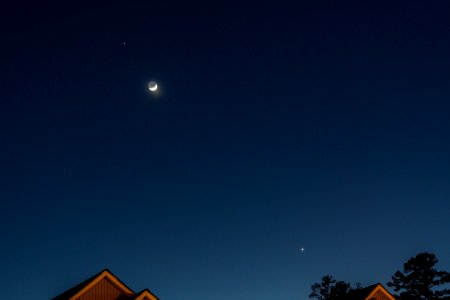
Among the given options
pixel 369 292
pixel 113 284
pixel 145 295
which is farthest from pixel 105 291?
pixel 369 292

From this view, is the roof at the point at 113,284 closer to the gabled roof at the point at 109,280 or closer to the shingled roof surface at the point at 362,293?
the gabled roof at the point at 109,280

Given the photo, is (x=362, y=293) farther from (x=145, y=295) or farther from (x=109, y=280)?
(x=109, y=280)

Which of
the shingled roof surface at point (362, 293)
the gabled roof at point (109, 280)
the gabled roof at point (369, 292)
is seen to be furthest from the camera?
the shingled roof surface at point (362, 293)

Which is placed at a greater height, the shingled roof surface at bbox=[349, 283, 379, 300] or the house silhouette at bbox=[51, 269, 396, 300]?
the shingled roof surface at bbox=[349, 283, 379, 300]

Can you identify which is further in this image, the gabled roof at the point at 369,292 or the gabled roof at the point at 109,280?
the gabled roof at the point at 369,292

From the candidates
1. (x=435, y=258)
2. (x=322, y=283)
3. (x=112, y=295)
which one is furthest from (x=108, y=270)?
(x=435, y=258)

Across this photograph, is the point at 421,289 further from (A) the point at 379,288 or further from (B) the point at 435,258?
(A) the point at 379,288

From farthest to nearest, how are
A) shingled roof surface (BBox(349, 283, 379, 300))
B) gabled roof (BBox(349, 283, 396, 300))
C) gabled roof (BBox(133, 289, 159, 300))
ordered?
shingled roof surface (BBox(349, 283, 379, 300)) < gabled roof (BBox(349, 283, 396, 300)) < gabled roof (BBox(133, 289, 159, 300))

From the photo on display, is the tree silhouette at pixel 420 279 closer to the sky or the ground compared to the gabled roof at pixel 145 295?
closer to the sky

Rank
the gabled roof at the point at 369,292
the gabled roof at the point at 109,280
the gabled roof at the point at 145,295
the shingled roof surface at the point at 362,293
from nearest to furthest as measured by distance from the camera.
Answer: the gabled roof at the point at 109,280, the gabled roof at the point at 145,295, the gabled roof at the point at 369,292, the shingled roof surface at the point at 362,293

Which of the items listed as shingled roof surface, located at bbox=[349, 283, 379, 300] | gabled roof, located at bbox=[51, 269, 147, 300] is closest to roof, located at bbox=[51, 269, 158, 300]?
gabled roof, located at bbox=[51, 269, 147, 300]

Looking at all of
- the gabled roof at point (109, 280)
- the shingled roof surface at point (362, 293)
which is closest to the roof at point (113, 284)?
the gabled roof at point (109, 280)

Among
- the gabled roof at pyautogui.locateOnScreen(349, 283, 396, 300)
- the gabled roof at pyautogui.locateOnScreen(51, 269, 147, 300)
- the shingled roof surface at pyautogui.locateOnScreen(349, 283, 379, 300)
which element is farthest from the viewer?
the shingled roof surface at pyautogui.locateOnScreen(349, 283, 379, 300)

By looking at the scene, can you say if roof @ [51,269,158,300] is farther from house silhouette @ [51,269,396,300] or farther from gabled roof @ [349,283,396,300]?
gabled roof @ [349,283,396,300]
